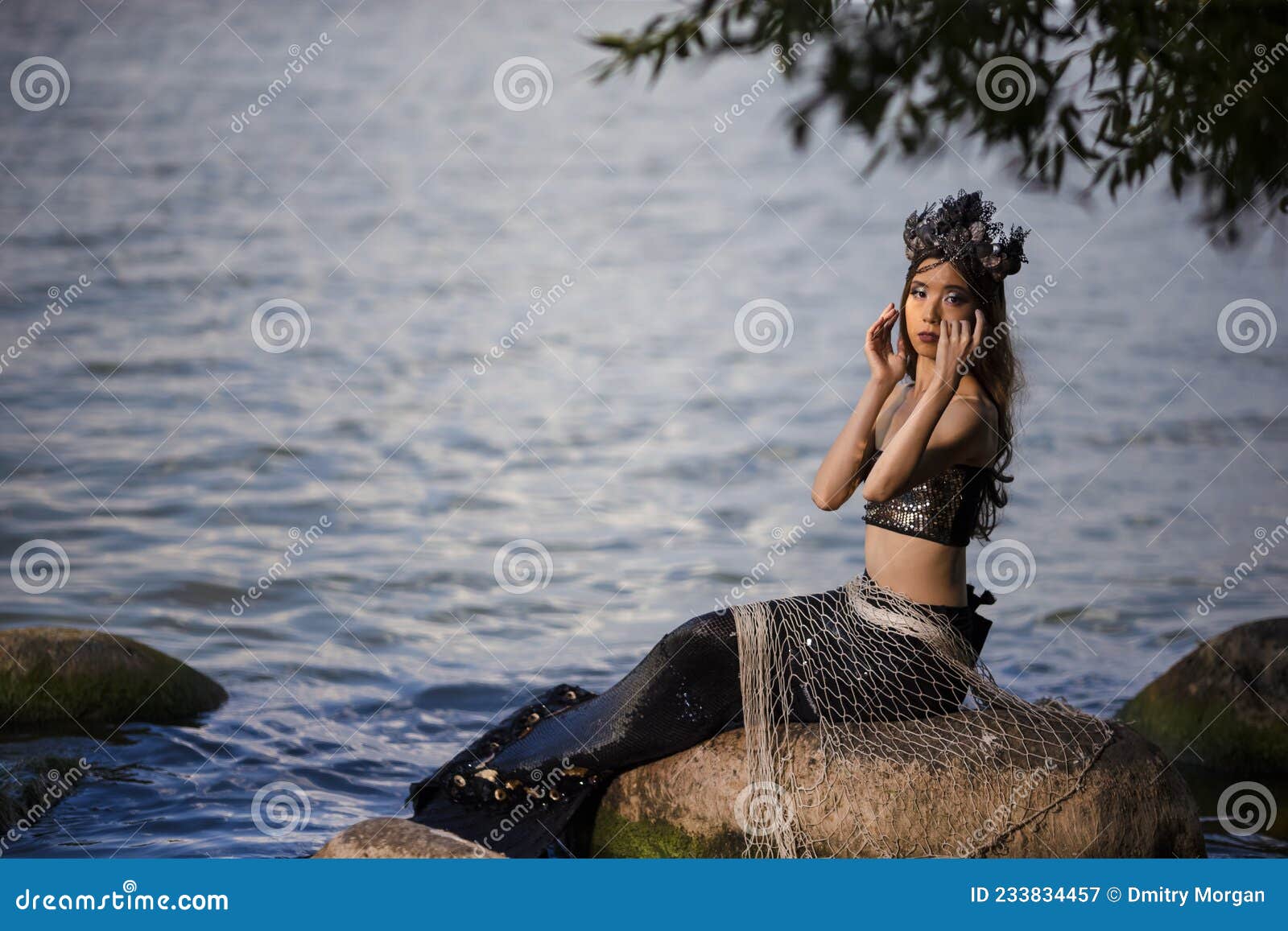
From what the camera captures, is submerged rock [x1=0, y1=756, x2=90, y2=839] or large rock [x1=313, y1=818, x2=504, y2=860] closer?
large rock [x1=313, y1=818, x2=504, y2=860]

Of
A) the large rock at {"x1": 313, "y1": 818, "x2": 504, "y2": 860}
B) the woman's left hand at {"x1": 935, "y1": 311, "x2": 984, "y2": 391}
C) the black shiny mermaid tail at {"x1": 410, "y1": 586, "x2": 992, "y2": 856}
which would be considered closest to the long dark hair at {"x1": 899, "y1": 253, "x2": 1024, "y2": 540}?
the woman's left hand at {"x1": 935, "y1": 311, "x2": 984, "y2": 391}

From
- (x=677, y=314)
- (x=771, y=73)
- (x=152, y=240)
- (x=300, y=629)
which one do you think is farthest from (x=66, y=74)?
(x=300, y=629)

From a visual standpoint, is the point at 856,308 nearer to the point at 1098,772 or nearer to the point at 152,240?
the point at 152,240

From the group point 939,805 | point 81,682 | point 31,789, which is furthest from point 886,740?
point 81,682

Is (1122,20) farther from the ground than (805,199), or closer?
closer

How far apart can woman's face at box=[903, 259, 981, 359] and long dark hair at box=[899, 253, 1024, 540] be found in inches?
0.9

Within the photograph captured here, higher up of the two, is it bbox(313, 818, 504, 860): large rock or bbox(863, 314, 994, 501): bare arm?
bbox(863, 314, 994, 501): bare arm

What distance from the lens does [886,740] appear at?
457 cm

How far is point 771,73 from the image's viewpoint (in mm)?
20859

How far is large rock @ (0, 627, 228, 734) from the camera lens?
21.0 feet

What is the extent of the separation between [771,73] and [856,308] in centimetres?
672

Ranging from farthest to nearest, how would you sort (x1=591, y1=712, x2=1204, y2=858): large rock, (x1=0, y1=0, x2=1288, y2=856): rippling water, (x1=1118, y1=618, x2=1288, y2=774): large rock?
(x1=0, y1=0, x2=1288, y2=856): rippling water, (x1=1118, y1=618, x2=1288, y2=774): large rock, (x1=591, y1=712, x2=1204, y2=858): large rock

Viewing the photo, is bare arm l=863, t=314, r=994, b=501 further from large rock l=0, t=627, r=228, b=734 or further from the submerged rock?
large rock l=0, t=627, r=228, b=734

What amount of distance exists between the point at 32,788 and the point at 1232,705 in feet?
14.8
